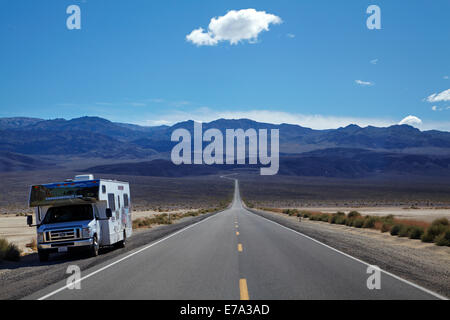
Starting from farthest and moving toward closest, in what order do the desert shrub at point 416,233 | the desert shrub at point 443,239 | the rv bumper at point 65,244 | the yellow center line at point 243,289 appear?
the desert shrub at point 416,233
the desert shrub at point 443,239
the rv bumper at point 65,244
the yellow center line at point 243,289

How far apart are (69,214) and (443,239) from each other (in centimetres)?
1550

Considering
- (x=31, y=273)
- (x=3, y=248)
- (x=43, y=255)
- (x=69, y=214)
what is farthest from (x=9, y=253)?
(x=31, y=273)

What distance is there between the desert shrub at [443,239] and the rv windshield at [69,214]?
1456cm

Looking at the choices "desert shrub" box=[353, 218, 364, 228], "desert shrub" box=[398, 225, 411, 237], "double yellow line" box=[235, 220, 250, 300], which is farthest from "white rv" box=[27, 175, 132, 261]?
"desert shrub" box=[353, 218, 364, 228]

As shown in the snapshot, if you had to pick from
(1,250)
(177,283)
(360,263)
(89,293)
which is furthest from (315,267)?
(1,250)

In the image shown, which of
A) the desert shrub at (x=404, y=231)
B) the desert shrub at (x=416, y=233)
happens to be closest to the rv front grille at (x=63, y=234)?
the desert shrub at (x=416, y=233)

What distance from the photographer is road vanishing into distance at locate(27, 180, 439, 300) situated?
328 inches

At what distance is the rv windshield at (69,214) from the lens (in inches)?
615

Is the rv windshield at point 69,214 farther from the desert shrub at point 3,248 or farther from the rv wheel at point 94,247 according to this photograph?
the desert shrub at point 3,248

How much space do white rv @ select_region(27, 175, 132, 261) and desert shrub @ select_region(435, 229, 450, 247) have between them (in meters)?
13.7

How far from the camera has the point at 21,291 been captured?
934 centimetres

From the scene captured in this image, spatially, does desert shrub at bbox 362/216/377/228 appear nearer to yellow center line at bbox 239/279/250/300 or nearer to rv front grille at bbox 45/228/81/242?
rv front grille at bbox 45/228/81/242
